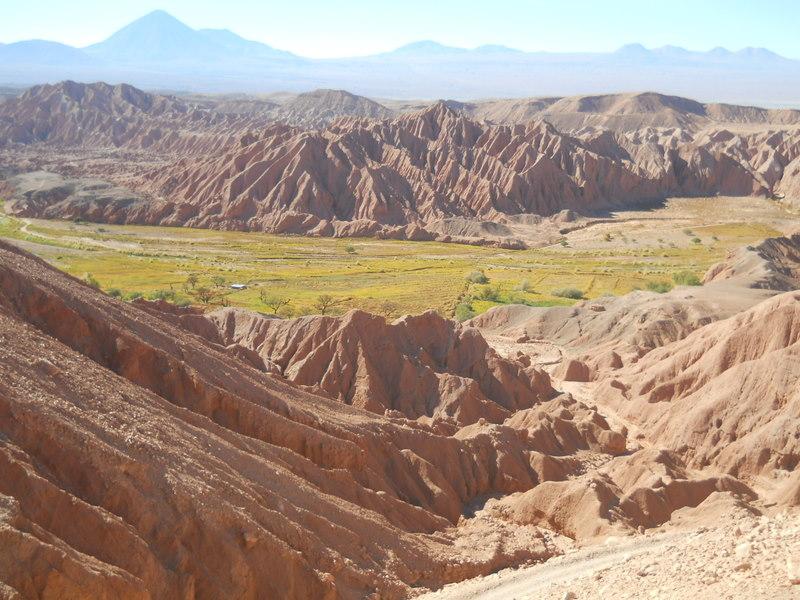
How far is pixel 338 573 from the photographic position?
21984 mm

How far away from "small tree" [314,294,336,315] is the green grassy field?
0.92m

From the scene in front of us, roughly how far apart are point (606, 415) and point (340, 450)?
21.6 meters

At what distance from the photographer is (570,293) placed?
81.4m

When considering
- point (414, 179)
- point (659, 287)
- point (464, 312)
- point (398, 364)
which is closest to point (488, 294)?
point (464, 312)

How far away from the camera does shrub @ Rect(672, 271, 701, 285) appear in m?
82.4

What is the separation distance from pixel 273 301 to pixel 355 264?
27136 mm

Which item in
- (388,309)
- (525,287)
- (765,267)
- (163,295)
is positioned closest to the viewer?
(765,267)

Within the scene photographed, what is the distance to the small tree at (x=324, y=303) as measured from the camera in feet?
236

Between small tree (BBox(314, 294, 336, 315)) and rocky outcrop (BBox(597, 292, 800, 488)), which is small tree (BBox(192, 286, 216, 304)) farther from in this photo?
rocky outcrop (BBox(597, 292, 800, 488))

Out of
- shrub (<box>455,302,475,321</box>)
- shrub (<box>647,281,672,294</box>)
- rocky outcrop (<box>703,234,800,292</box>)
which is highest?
rocky outcrop (<box>703,234,800,292</box>)

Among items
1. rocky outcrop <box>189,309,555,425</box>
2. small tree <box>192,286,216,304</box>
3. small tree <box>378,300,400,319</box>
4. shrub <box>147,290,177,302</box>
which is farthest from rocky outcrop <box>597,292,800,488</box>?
shrub <box>147,290,177,302</box>

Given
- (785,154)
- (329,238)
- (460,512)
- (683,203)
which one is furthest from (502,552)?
(785,154)

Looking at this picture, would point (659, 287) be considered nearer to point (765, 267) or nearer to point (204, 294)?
point (765, 267)

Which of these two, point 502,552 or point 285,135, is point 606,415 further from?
point 285,135
